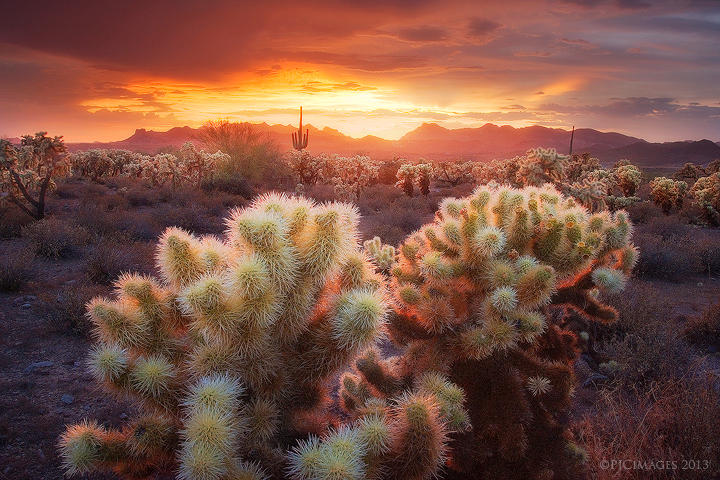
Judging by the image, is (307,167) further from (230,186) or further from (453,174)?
(453,174)

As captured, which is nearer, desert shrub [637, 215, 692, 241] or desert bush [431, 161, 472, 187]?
desert shrub [637, 215, 692, 241]

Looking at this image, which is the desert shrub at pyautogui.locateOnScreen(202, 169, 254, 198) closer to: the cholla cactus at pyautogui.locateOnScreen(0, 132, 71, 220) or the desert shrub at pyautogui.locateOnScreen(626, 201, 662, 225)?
the cholla cactus at pyautogui.locateOnScreen(0, 132, 71, 220)

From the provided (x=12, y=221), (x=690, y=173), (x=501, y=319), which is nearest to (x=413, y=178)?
(x=12, y=221)

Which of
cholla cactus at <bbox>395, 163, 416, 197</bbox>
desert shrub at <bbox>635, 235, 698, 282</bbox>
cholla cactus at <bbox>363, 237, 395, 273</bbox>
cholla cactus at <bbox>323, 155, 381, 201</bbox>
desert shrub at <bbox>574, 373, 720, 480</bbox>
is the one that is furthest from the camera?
cholla cactus at <bbox>323, 155, 381, 201</bbox>

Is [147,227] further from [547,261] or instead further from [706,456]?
[706,456]

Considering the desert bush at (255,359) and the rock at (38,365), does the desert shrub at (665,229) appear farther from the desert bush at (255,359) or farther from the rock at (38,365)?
the rock at (38,365)

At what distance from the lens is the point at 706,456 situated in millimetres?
3576

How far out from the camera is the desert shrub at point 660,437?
3.47 metres

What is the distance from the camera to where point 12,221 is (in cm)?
1250

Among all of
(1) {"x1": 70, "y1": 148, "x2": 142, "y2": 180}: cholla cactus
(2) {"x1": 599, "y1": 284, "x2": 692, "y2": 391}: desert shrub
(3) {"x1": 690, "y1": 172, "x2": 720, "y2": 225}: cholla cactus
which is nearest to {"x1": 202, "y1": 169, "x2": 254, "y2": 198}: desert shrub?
(1) {"x1": 70, "y1": 148, "x2": 142, "y2": 180}: cholla cactus

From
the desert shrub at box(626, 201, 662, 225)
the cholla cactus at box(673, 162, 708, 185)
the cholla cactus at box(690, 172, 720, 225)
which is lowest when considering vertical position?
the desert shrub at box(626, 201, 662, 225)

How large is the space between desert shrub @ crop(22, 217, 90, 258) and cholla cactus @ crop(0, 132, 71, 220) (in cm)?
320

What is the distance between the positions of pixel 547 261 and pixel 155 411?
291cm

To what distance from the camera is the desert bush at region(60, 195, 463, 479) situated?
2.44 metres
